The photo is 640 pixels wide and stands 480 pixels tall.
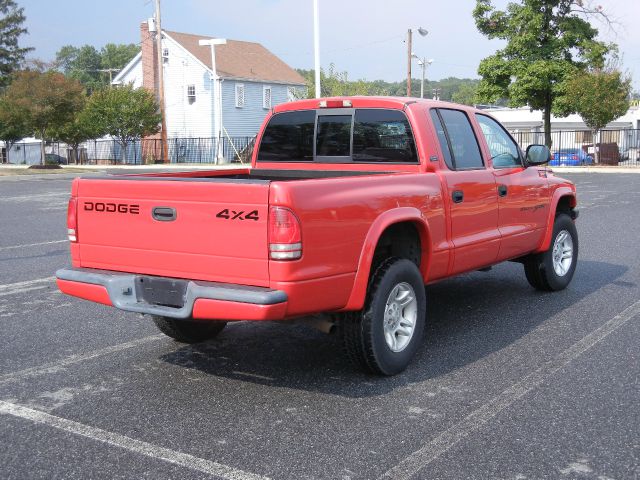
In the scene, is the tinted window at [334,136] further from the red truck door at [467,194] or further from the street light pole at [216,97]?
the street light pole at [216,97]

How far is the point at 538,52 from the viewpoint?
37094 millimetres

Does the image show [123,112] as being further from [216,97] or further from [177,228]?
[177,228]

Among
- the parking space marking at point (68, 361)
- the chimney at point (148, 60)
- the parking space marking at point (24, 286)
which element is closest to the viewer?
the parking space marking at point (68, 361)

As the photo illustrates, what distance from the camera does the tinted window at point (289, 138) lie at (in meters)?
6.18

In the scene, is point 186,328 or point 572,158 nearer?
point 186,328

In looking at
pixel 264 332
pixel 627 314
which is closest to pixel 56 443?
pixel 264 332

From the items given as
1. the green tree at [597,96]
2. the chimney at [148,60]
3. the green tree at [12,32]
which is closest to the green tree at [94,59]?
the green tree at [12,32]

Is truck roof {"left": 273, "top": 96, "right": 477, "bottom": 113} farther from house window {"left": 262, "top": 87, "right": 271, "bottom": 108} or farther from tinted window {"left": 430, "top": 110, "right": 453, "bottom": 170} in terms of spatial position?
house window {"left": 262, "top": 87, "right": 271, "bottom": 108}

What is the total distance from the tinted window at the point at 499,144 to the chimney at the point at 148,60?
1729 inches

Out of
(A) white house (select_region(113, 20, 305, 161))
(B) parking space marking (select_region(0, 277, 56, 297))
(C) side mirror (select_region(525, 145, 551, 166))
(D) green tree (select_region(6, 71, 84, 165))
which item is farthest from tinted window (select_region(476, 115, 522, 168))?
(A) white house (select_region(113, 20, 305, 161))

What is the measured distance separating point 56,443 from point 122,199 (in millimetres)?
1558

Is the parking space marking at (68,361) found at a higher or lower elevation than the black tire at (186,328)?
lower

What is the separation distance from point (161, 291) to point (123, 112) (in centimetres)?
4070

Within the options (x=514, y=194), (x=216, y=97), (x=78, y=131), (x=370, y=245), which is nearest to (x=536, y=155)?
(x=514, y=194)
